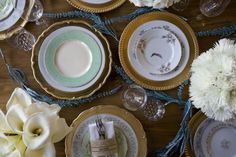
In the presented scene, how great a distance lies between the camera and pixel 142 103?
1.04m

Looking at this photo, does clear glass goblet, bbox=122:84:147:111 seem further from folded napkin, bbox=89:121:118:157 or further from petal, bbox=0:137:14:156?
petal, bbox=0:137:14:156

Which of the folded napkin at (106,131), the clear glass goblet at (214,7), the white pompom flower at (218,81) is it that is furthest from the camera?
the clear glass goblet at (214,7)

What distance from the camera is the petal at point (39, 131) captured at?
33.0 inches

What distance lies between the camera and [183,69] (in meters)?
1.05

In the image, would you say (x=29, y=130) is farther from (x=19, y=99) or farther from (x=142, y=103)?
(x=142, y=103)

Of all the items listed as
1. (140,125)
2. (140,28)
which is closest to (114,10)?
(140,28)

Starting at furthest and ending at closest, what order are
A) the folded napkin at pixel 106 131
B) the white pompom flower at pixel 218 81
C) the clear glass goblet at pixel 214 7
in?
the clear glass goblet at pixel 214 7
the folded napkin at pixel 106 131
the white pompom flower at pixel 218 81

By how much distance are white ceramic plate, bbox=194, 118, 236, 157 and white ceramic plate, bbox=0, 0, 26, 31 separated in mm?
621

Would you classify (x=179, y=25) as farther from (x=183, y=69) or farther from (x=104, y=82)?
(x=104, y=82)

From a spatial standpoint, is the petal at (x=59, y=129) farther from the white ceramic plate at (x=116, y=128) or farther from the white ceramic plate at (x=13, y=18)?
the white ceramic plate at (x=13, y=18)

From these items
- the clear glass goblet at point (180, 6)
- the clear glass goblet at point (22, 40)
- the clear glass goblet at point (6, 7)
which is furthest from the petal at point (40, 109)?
the clear glass goblet at point (180, 6)

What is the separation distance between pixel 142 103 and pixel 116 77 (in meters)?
0.11

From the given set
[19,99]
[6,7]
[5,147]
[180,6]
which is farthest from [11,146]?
[180,6]

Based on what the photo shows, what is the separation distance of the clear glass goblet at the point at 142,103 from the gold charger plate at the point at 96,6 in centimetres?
24
